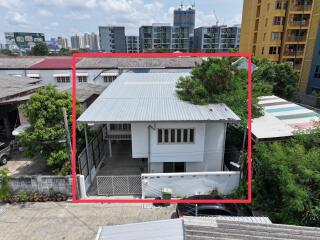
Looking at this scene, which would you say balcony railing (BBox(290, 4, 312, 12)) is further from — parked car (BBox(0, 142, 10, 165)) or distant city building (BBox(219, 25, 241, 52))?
distant city building (BBox(219, 25, 241, 52))

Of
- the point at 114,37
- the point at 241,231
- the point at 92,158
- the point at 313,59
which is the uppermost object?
the point at 114,37

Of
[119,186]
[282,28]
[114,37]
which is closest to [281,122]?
[119,186]

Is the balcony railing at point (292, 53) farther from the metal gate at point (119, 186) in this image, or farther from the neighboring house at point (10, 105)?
the neighboring house at point (10, 105)

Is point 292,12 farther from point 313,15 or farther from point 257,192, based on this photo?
point 257,192

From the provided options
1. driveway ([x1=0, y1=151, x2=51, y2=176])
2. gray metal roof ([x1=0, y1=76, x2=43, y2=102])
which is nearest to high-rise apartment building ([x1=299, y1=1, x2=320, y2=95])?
driveway ([x1=0, y1=151, x2=51, y2=176])

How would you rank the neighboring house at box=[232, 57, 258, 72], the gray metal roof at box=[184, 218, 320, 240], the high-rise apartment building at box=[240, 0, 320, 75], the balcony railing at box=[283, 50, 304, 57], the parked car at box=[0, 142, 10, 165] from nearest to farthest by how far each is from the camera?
the gray metal roof at box=[184, 218, 320, 240], the parked car at box=[0, 142, 10, 165], the neighboring house at box=[232, 57, 258, 72], the high-rise apartment building at box=[240, 0, 320, 75], the balcony railing at box=[283, 50, 304, 57]

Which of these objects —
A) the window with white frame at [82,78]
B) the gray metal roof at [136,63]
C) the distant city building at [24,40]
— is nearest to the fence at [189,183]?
the gray metal roof at [136,63]

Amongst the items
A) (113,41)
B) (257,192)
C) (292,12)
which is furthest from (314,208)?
(113,41)

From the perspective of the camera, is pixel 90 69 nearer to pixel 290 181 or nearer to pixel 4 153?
pixel 4 153
